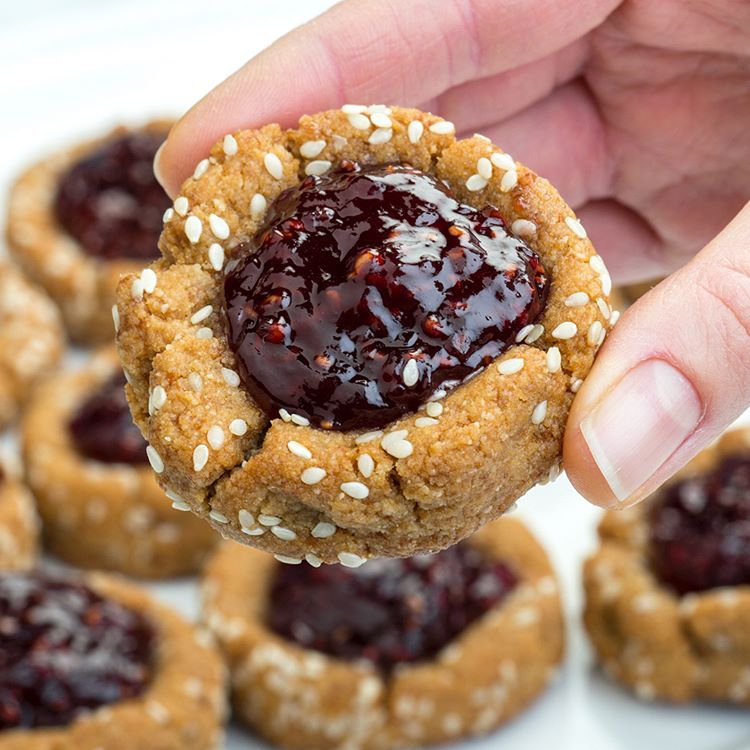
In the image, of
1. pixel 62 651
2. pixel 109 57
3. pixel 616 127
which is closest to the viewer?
pixel 62 651

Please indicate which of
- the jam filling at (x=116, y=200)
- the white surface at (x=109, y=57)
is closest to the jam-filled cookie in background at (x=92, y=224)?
the jam filling at (x=116, y=200)

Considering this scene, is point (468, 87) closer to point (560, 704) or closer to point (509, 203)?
point (509, 203)

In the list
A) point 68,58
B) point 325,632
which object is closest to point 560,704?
point 325,632

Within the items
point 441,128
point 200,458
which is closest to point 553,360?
point 441,128

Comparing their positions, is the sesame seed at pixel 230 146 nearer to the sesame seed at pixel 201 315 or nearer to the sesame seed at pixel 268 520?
the sesame seed at pixel 201 315

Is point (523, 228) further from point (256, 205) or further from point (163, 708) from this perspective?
point (163, 708)

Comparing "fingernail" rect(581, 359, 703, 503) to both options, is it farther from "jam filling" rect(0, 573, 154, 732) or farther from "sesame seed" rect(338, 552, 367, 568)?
"jam filling" rect(0, 573, 154, 732)

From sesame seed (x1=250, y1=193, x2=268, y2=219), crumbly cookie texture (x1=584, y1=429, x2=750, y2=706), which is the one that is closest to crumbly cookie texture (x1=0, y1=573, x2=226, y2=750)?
crumbly cookie texture (x1=584, y1=429, x2=750, y2=706)
